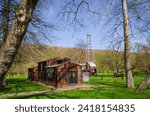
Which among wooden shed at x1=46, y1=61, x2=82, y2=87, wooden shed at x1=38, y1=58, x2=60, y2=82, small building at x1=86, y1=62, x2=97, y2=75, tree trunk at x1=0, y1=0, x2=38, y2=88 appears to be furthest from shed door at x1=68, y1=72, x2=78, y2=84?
small building at x1=86, y1=62, x2=97, y2=75

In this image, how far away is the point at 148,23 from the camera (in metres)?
16.2

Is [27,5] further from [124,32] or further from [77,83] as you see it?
[77,83]

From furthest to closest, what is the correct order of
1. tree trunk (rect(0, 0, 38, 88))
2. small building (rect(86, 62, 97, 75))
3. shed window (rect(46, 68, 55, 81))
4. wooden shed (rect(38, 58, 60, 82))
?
1. small building (rect(86, 62, 97, 75))
2. wooden shed (rect(38, 58, 60, 82))
3. shed window (rect(46, 68, 55, 81))
4. tree trunk (rect(0, 0, 38, 88))

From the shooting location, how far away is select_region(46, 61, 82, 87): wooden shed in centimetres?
3594

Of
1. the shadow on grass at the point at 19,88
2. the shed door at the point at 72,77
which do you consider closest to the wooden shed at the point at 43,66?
the shed door at the point at 72,77

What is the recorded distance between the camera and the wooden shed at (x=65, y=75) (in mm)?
35938

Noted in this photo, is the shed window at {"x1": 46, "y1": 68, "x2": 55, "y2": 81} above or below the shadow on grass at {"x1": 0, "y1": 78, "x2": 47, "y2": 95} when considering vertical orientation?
above

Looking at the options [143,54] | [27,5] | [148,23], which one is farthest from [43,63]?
[27,5]

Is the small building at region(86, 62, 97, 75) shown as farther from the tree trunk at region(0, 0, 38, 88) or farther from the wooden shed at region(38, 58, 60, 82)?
the tree trunk at region(0, 0, 38, 88)

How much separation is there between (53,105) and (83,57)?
87421 millimetres

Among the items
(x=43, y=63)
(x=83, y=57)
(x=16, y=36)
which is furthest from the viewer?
(x=83, y=57)

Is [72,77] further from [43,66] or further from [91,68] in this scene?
[91,68]

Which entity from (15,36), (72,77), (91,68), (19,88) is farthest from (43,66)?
(15,36)

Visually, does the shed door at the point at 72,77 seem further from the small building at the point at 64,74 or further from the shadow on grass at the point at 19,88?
the shadow on grass at the point at 19,88
